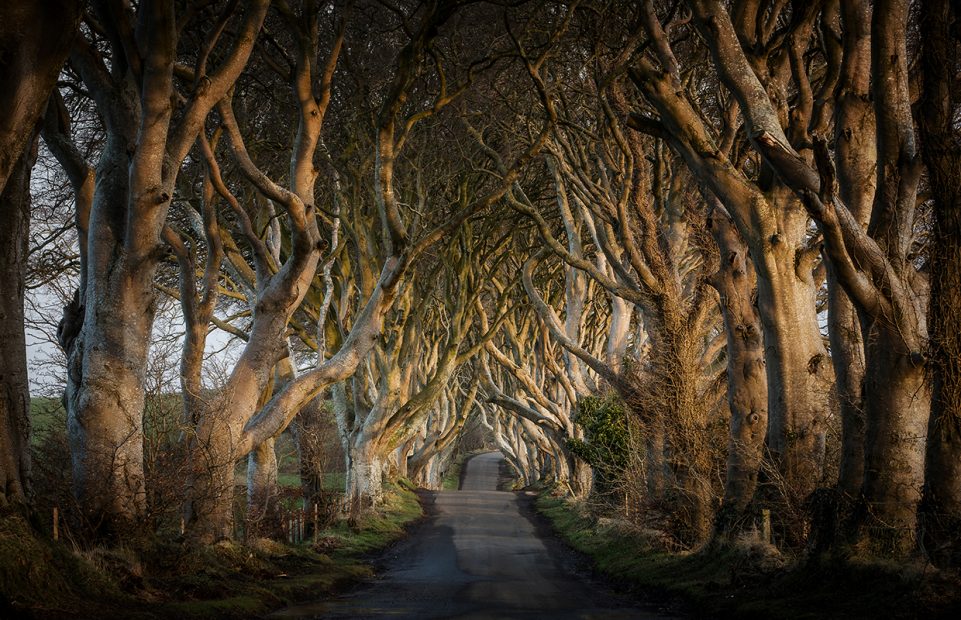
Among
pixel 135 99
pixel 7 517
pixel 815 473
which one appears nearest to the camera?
pixel 7 517

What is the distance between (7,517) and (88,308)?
11.2 feet

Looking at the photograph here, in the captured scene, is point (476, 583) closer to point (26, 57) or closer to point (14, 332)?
point (14, 332)

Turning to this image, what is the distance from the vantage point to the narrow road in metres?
10.9

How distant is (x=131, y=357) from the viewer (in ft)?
34.6

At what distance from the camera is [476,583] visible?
14.7 m

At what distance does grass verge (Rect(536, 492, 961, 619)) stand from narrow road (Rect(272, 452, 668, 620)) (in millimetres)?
686

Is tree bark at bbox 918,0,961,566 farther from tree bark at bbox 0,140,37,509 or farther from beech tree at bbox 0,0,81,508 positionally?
tree bark at bbox 0,140,37,509

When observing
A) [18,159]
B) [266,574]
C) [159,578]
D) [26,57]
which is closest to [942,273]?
[26,57]

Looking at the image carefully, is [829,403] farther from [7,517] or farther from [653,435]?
[7,517]

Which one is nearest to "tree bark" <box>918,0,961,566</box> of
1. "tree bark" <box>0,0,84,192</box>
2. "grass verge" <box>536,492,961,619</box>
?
"grass verge" <box>536,492,961,619</box>

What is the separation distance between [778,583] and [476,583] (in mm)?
5765

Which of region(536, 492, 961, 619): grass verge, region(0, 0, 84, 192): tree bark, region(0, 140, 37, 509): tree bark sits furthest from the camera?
region(0, 140, 37, 509): tree bark

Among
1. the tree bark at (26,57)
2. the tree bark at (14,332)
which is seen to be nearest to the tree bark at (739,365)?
the tree bark at (14,332)

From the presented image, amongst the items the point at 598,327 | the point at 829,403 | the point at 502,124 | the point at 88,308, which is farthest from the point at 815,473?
the point at 598,327
